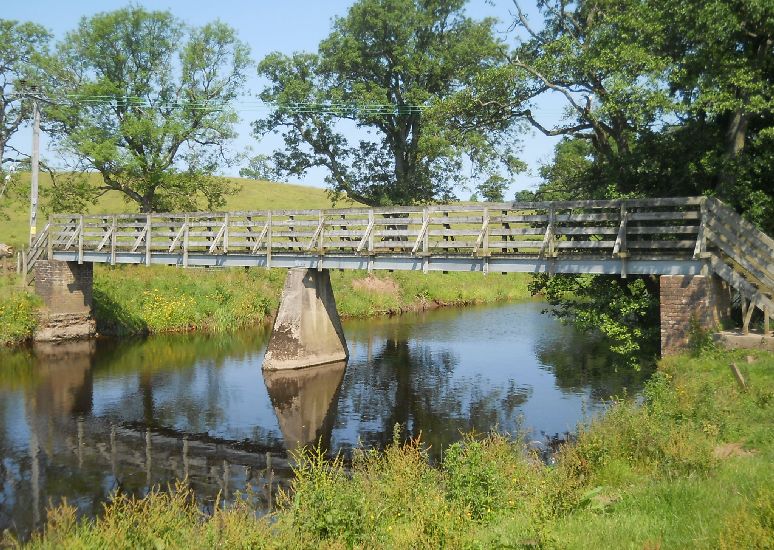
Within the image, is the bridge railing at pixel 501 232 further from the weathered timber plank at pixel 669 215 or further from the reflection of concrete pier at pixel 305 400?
the reflection of concrete pier at pixel 305 400

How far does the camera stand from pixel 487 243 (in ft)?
59.4

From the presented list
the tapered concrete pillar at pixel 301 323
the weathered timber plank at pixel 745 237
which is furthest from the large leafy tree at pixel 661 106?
the tapered concrete pillar at pixel 301 323

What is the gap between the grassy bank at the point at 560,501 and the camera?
24.0ft

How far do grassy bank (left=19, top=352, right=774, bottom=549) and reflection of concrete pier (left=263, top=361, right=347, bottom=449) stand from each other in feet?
16.9

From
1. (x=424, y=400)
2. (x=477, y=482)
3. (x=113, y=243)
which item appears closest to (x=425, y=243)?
(x=424, y=400)

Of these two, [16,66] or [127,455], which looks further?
[16,66]

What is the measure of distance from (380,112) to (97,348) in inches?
757

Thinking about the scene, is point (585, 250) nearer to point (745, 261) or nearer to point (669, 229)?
point (669, 229)

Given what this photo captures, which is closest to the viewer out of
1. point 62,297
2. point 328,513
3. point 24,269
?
point 328,513

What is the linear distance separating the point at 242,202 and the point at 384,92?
37.5 m

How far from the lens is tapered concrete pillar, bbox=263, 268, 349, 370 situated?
930 inches

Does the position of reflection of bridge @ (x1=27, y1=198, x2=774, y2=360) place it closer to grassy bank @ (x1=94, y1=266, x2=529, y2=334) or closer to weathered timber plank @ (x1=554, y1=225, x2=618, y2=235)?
weathered timber plank @ (x1=554, y1=225, x2=618, y2=235)

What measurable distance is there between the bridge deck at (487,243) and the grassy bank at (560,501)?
463 centimetres

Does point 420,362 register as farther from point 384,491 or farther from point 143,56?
point 143,56
